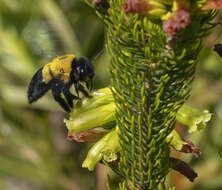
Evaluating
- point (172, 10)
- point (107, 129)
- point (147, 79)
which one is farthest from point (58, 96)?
point (172, 10)

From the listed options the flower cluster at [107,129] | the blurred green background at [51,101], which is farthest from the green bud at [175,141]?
the blurred green background at [51,101]

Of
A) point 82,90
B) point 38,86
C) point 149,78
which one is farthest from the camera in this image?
point 38,86

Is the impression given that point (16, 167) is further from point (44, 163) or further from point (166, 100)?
point (166, 100)

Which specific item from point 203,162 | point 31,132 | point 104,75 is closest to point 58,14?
point 104,75

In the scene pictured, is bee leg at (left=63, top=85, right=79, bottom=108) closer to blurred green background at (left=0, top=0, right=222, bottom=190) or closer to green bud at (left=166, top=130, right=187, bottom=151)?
green bud at (left=166, top=130, right=187, bottom=151)

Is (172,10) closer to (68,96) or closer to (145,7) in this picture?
(145,7)

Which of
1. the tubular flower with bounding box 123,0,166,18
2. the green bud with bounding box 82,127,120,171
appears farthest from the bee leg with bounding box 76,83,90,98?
the tubular flower with bounding box 123,0,166,18
